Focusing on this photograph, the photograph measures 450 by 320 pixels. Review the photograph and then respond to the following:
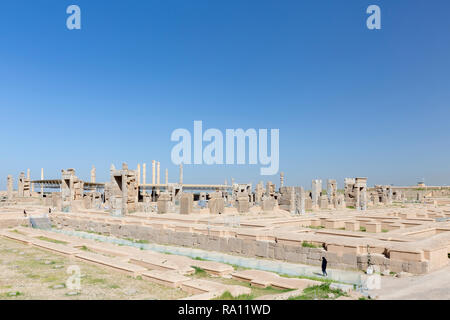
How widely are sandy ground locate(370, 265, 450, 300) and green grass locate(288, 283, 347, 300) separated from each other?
81 centimetres

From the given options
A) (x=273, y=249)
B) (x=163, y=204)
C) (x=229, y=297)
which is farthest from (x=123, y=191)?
(x=229, y=297)

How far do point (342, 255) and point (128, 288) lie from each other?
609cm

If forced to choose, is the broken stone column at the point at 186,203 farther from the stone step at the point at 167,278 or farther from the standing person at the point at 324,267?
the standing person at the point at 324,267

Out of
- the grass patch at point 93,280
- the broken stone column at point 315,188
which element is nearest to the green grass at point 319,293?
the grass patch at point 93,280

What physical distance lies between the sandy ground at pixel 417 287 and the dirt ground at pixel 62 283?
13.7ft

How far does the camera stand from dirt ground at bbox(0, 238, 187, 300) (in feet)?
23.8

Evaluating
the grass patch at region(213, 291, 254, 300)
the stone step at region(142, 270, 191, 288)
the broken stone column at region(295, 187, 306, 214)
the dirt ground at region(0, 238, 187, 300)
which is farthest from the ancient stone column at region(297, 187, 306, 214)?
the grass patch at region(213, 291, 254, 300)

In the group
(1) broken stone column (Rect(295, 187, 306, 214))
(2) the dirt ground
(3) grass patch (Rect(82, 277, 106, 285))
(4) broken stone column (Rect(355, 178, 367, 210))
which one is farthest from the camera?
(4) broken stone column (Rect(355, 178, 367, 210))

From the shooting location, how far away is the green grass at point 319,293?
6.58 meters

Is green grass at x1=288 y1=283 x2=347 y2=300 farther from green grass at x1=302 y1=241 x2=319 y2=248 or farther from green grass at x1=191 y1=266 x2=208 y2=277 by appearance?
green grass at x1=302 y1=241 x2=319 y2=248

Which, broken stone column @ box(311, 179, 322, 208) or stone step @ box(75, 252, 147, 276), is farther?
broken stone column @ box(311, 179, 322, 208)
